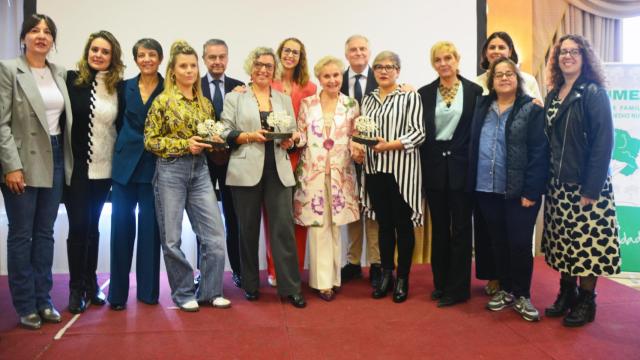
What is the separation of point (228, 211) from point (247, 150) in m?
0.68

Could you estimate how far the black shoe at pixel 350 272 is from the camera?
418cm

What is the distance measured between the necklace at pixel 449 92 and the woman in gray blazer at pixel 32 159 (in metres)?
2.30

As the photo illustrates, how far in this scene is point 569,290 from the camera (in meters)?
3.27

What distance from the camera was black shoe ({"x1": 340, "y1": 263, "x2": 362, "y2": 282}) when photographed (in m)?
4.18

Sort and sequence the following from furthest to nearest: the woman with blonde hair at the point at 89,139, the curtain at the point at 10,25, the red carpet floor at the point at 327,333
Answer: the curtain at the point at 10,25
the woman with blonde hair at the point at 89,139
the red carpet floor at the point at 327,333

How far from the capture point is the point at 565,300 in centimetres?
328

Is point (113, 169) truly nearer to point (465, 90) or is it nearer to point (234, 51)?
point (234, 51)

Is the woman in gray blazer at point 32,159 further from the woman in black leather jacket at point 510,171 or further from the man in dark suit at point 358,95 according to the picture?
the woman in black leather jacket at point 510,171

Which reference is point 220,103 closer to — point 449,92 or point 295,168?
point 295,168

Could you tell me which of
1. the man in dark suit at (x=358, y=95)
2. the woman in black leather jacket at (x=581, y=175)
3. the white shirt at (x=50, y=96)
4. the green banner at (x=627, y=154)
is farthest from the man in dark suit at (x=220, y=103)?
the green banner at (x=627, y=154)

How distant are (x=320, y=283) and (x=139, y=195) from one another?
4.29 feet

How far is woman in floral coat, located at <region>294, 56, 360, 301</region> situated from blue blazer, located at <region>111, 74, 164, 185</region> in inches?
38.8

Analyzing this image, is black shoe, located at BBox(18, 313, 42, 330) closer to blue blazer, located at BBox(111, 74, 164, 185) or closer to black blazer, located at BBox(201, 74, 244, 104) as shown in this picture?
blue blazer, located at BBox(111, 74, 164, 185)

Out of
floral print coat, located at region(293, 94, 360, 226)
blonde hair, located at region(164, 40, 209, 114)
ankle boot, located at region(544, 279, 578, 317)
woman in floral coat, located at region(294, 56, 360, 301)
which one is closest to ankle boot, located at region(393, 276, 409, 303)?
woman in floral coat, located at region(294, 56, 360, 301)
